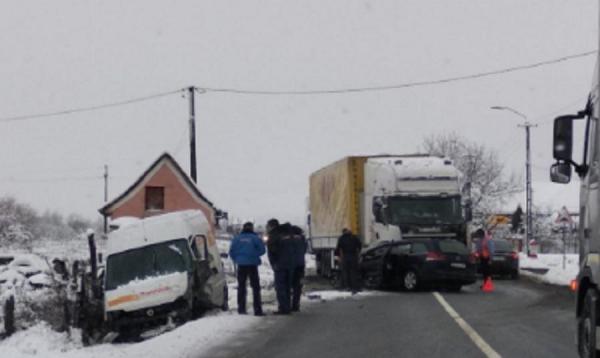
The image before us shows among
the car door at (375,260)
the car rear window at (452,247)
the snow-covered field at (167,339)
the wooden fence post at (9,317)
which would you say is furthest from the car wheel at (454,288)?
the wooden fence post at (9,317)

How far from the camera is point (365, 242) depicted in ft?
91.5

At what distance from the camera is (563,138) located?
9.31 meters

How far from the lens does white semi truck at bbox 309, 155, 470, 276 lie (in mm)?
26344

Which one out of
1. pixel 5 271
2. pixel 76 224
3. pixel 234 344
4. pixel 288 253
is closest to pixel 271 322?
pixel 288 253

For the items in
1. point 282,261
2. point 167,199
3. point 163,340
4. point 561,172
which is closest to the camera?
point 561,172

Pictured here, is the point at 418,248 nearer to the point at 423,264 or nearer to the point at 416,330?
the point at 423,264

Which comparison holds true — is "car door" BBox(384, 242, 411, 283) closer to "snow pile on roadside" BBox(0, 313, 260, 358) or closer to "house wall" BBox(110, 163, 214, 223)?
"snow pile on roadside" BBox(0, 313, 260, 358)

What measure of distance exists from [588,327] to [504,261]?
85.7 ft

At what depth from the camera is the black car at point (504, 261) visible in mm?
34625

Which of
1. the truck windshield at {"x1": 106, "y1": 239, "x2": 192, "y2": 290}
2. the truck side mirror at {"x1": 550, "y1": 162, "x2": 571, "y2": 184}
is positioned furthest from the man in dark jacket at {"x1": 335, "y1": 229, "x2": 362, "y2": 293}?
the truck side mirror at {"x1": 550, "y1": 162, "x2": 571, "y2": 184}

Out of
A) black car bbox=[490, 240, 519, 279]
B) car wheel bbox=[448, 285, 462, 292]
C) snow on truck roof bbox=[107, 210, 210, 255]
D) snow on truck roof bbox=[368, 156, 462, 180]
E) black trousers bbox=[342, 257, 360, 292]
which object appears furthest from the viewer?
black car bbox=[490, 240, 519, 279]

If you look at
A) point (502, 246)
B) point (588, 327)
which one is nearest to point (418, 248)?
point (502, 246)

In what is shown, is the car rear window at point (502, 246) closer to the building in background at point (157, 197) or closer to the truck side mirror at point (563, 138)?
the building in background at point (157, 197)

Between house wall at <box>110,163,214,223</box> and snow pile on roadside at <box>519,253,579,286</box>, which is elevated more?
house wall at <box>110,163,214,223</box>
